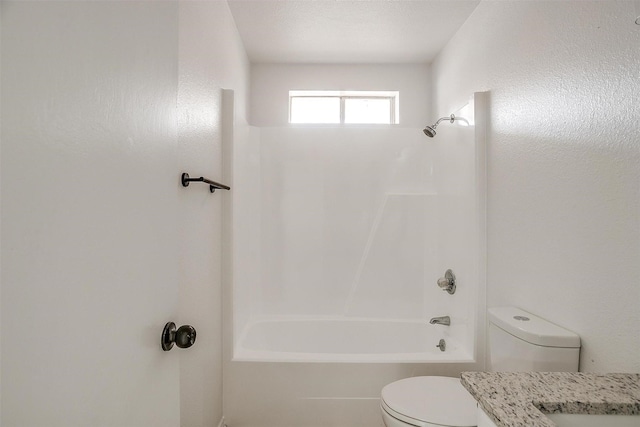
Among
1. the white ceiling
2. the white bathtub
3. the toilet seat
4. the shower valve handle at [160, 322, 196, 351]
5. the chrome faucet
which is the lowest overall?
the white bathtub

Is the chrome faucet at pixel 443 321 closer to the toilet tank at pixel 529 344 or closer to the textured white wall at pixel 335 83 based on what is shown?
the toilet tank at pixel 529 344

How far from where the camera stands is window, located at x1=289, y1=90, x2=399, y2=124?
299 centimetres

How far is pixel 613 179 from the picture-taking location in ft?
3.44

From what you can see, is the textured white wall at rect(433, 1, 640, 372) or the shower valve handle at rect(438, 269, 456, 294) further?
the shower valve handle at rect(438, 269, 456, 294)

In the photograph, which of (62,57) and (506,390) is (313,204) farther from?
(62,57)

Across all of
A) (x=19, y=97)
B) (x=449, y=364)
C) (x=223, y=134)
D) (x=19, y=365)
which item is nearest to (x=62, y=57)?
(x=19, y=97)

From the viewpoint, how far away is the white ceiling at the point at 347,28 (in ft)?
6.72

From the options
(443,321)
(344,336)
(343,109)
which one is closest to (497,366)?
(443,321)

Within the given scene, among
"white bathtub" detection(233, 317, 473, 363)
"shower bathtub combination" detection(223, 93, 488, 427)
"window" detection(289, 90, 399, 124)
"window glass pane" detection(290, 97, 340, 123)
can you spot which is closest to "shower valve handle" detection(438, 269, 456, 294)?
"shower bathtub combination" detection(223, 93, 488, 427)

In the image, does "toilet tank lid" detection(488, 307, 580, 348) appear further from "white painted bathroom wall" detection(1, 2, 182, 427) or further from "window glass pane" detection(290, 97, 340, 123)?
"window glass pane" detection(290, 97, 340, 123)

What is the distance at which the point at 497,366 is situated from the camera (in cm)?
146

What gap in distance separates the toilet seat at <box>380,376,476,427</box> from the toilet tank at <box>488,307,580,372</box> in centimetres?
22

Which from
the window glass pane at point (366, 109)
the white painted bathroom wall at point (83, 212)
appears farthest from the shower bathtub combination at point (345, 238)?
the white painted bathroom wall at point (83, 212)

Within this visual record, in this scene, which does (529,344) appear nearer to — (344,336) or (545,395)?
(545,395)
